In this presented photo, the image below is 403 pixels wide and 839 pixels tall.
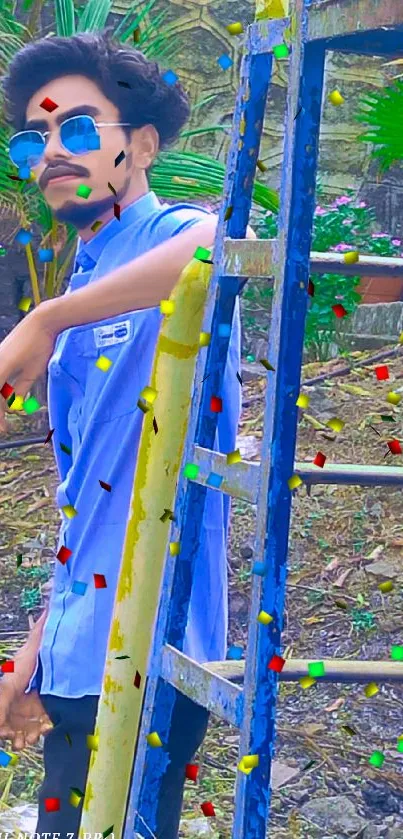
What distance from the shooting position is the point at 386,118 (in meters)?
2.52

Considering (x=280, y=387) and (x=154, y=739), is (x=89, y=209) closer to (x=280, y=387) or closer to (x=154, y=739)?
(x=280, y=387)

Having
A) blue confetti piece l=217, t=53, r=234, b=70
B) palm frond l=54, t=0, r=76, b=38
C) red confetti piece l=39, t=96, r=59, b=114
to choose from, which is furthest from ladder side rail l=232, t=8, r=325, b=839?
blue confetti piece l=217, t=53, r=234, b=70

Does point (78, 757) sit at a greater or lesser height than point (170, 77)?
lesser

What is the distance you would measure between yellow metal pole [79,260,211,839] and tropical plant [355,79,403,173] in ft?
2.78

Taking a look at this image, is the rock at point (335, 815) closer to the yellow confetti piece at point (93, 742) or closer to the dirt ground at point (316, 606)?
the dirt ground at point (316, 606)

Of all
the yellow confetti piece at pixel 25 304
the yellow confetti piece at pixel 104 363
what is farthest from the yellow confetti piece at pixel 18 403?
the yellow confetti piece at pixel 25 304

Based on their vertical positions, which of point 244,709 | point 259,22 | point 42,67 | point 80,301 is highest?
point 42,67

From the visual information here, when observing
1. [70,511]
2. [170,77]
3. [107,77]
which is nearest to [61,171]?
[107,77]

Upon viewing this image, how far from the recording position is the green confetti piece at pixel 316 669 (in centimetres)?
170

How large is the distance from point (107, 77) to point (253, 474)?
0.83 meters

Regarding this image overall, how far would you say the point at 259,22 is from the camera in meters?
1.62

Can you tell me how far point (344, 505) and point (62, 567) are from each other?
1.16m

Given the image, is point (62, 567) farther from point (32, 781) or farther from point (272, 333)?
point (272, 333)

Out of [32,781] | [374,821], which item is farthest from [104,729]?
[374,821]
